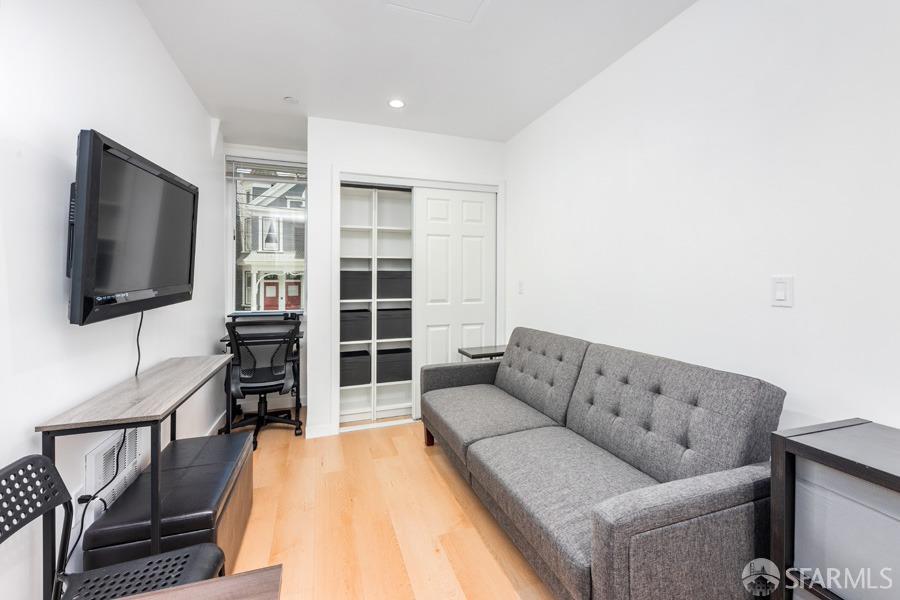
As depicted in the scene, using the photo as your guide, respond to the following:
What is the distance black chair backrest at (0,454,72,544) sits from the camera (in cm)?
90

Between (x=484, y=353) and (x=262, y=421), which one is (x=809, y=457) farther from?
(x=262, y=421)

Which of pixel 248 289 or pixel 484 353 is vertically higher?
pixel 248 289

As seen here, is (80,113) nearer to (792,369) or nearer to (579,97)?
(579,97)

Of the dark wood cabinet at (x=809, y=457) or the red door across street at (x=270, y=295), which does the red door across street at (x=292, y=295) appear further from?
the dark wood cabinet at (x=809, y=457)

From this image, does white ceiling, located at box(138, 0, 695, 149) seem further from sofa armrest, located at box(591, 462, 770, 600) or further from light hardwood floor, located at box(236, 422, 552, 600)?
light hardwood floor, located at box(236, 422, 552, 600)

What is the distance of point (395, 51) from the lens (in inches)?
85.7

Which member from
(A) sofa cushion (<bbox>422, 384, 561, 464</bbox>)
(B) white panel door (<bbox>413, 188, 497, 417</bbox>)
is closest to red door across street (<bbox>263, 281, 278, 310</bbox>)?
(B) white panel door (<bbox>413, 188, 497, 417</bbox>)

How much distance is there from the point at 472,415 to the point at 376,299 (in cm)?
158

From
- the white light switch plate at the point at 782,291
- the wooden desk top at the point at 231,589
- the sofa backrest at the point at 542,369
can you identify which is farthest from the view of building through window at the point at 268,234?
the white light switch plate at the point at 782,291

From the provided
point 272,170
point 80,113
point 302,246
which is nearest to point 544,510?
point 80,113

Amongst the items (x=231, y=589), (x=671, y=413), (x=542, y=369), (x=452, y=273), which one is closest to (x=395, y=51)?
(x=452, y=273)

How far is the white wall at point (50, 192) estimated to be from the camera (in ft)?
3.61

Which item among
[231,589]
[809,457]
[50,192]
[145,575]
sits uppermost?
[50,192]

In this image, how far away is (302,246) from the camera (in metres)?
3.81
